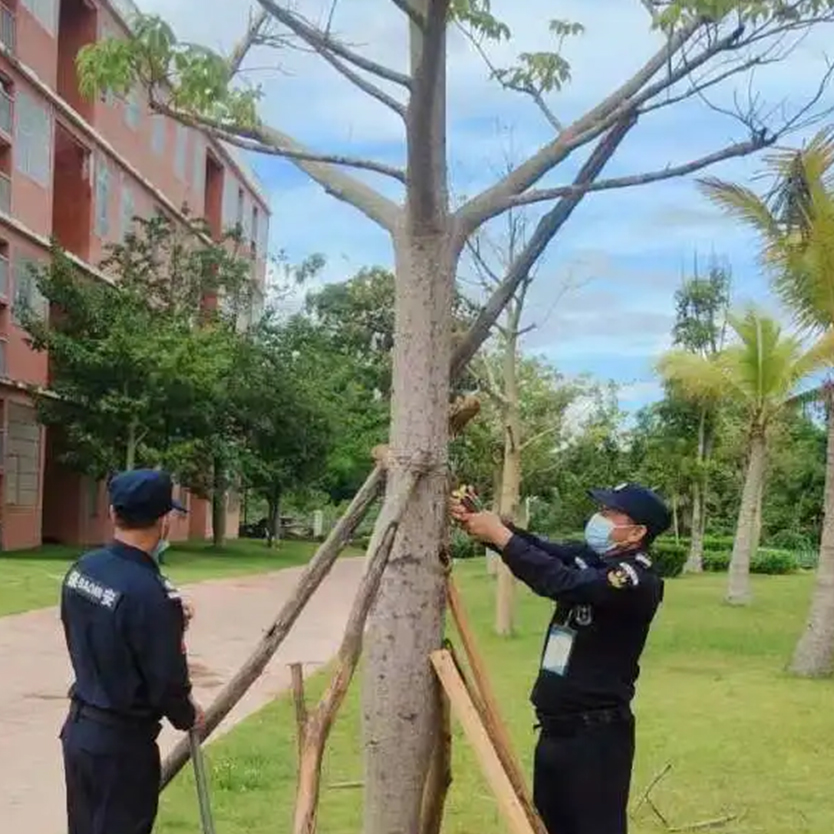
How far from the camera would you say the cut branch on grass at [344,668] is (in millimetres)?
4301

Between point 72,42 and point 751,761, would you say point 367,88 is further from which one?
point 72,42

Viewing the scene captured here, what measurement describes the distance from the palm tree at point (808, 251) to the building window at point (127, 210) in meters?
23.1

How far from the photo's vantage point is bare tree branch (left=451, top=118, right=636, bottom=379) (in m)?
4.92

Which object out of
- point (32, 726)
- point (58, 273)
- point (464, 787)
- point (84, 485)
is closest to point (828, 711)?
point (464, 787)

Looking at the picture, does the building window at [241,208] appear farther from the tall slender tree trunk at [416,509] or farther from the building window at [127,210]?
the tall slender tree trunk at [416,509]

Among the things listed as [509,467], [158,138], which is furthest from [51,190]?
[509,467]

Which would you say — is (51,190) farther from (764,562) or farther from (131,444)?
(764,562)

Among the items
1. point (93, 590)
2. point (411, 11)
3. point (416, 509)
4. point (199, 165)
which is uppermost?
point (199, 165)

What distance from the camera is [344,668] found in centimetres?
442

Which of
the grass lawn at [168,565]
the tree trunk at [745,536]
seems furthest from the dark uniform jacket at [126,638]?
the tree trunk at [745,536]

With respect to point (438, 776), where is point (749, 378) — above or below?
above

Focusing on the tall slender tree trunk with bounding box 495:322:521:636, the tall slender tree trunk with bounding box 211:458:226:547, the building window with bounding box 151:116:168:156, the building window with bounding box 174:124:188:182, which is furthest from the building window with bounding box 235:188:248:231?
the tall slender tree trunk with bounding box 495:322:521:636

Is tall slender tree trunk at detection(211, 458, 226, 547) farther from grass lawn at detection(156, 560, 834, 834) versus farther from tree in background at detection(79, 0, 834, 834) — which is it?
tree in background at detection(79, 0, 834, 834)

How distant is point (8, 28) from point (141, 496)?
25400 millimetres
